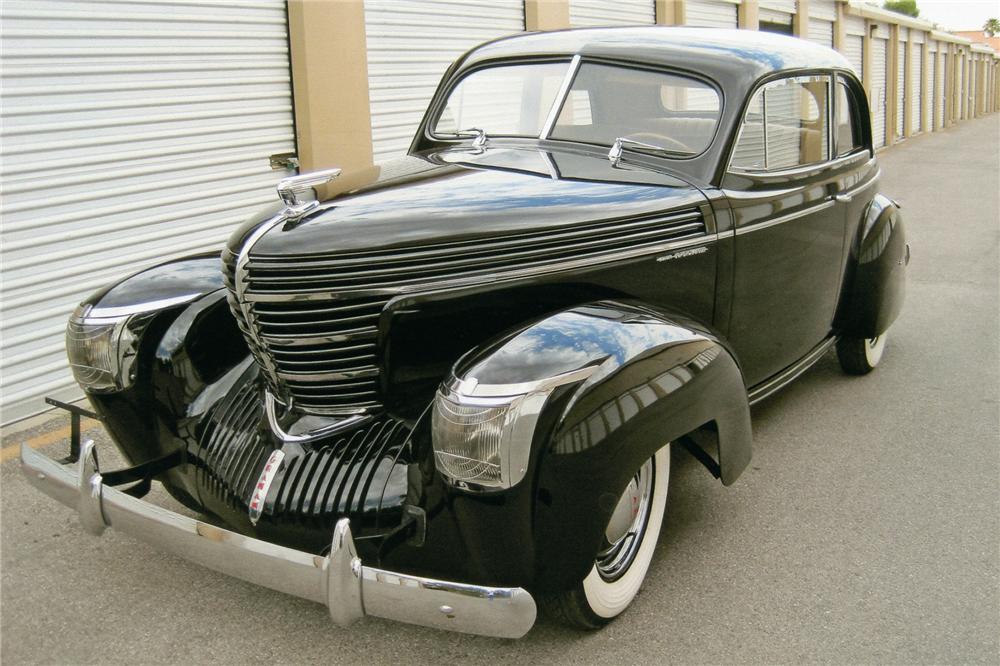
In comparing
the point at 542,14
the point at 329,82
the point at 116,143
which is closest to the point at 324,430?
the point at 116,143

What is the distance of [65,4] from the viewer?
527 centimetres

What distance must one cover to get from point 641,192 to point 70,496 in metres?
2.12

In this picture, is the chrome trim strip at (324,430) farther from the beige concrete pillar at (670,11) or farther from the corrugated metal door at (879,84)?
the corrugated metal door at (879,84)

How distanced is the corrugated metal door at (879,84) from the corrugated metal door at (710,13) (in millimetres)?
9075

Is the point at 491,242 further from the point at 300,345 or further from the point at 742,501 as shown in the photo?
the point at 742,501

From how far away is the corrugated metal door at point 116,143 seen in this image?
5059 mm

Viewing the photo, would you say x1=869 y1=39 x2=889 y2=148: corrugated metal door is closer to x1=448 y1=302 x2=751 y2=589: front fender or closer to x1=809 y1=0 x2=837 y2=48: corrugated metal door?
x1=809 y1=0 x2=837 y2=48: corrugated metal door

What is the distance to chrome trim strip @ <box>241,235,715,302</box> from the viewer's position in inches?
105

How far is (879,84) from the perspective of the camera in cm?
2358

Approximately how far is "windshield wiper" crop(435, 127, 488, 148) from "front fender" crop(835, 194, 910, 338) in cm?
194

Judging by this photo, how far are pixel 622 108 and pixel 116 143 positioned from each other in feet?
11.5

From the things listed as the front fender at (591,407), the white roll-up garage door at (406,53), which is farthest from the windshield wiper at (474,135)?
the white roll-up garage door at (406,53)

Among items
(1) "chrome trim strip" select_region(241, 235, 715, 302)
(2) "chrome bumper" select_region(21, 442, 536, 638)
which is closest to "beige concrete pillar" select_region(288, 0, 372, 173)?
(1) "chrome trim strip" select_region(241, 235, 715, 302)

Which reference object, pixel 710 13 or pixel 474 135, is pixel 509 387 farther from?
pixel 710 13
